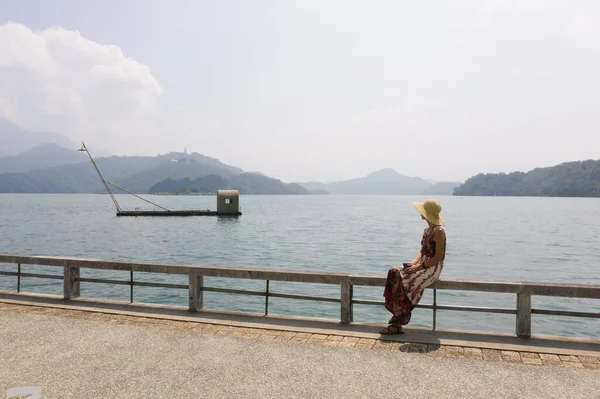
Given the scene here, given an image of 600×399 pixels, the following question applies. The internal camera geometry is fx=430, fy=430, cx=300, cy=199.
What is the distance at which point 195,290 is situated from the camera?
8.66m

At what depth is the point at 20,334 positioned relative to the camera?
7199mm

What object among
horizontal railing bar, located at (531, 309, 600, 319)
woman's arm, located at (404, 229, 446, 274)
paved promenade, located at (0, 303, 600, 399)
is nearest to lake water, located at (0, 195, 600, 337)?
horizontal railing bar, located at (531, 309, 600, 319)

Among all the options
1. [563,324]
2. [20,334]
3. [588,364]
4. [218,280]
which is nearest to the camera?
[588,364]

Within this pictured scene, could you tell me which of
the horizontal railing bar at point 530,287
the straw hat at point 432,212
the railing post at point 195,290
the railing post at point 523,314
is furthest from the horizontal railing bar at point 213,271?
the railing post at point 523,314

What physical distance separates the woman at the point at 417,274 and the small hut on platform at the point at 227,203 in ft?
291

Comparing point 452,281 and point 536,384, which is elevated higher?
point 452,281

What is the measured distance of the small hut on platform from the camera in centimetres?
9469

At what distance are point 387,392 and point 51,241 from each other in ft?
188

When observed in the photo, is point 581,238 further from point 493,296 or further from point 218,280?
point 218,280

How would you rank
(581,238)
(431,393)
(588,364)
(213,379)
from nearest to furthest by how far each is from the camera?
(431,393) < (213,379) < (588,364) < (581,238)

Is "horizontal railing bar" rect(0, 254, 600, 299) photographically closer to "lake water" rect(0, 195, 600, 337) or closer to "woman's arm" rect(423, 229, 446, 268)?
"woman's arm" rect(423, 229, 446, 268)

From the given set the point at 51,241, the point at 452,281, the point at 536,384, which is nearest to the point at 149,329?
the point at 452,281

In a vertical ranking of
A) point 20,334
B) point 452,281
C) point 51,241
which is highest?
point 452,281

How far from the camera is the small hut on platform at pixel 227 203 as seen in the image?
9469cm
